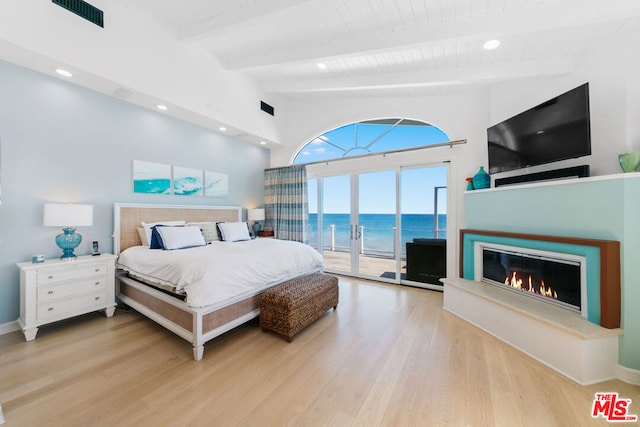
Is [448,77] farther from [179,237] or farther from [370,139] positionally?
[179,237]

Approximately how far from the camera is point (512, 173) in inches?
126

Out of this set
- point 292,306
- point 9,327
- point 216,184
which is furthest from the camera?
point 216,184

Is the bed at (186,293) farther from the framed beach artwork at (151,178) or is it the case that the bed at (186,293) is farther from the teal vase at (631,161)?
the teal vase at (631,161)

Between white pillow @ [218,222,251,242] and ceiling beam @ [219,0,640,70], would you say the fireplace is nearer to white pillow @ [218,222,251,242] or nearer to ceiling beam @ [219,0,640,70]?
ceiling beam @ [219,0,640,70]

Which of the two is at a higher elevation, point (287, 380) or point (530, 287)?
point (530, 287)

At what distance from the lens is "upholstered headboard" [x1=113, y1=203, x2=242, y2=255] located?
3123 millimetres

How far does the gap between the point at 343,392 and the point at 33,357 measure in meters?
2.60

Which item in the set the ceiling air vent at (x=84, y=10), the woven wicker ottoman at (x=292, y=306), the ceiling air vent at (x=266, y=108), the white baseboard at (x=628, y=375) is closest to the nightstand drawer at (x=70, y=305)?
the woven wicker ottoman at (x=292, y=306)

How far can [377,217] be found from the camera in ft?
14.6

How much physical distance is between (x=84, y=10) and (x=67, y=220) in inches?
84.7

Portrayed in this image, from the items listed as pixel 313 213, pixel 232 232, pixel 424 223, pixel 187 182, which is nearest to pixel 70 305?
pixel 232 232

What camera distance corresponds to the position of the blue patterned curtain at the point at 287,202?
488 centimetres

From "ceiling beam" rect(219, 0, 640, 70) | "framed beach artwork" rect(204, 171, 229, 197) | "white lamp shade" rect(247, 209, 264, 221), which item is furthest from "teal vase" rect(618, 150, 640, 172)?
"framed beach artwork" rect(204, 171, 229, 197)

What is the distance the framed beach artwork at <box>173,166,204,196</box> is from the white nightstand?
138cm
